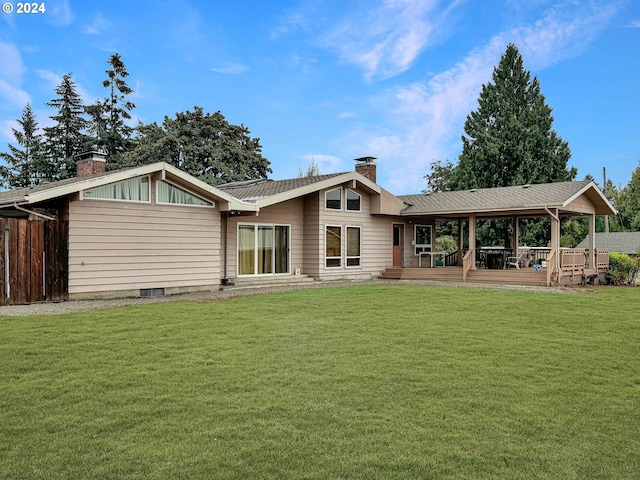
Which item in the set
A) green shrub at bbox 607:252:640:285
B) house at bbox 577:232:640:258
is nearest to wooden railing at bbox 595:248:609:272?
green shrub at bbox 607:252:640:285

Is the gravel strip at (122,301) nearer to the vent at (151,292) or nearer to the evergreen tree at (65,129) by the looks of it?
the vent at (151,292)

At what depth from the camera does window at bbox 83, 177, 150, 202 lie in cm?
1225

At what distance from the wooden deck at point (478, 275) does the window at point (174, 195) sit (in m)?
8.77

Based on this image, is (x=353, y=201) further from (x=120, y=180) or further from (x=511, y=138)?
(x=511, y=138)

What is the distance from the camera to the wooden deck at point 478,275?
665 inches

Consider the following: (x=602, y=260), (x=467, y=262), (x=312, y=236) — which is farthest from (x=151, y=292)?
(x=602, y=260)

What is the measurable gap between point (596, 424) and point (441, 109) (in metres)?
22.3

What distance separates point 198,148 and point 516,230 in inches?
860

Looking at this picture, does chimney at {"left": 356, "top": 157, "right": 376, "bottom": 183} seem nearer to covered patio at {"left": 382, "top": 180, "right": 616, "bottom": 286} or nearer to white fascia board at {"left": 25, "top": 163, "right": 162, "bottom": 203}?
covered patio at {"left": 382, "top": 180, "right": 616, "bottom": 286}

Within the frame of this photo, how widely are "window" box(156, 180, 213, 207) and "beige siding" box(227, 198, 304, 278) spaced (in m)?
1.99

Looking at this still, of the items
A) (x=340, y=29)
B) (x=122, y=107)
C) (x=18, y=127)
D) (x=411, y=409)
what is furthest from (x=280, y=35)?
(x=18, y=127)

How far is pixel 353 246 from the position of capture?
19344mm

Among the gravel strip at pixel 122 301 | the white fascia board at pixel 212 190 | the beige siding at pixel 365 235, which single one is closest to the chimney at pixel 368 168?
the beige siding at pixel 365 235

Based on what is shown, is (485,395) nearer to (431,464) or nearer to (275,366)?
(431,464)
